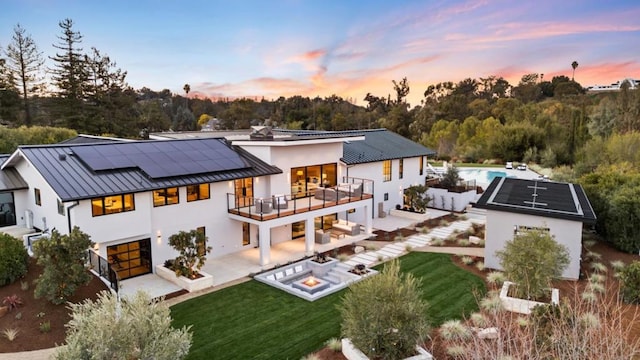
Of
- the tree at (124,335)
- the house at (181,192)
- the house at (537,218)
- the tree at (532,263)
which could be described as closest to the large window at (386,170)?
the house at (181,192)

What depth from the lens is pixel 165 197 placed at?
15.9 m

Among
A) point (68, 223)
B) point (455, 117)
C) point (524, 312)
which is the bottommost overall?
point (524, 312)

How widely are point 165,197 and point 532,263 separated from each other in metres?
12.7

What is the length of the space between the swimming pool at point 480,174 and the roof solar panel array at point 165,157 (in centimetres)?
2341

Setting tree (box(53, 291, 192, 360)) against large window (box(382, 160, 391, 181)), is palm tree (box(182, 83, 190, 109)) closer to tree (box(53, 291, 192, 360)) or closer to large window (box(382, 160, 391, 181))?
large window (box(382, 160, 391, 181))

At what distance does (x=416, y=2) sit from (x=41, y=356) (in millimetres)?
30668

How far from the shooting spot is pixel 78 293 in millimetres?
12398

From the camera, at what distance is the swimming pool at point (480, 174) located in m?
36.2

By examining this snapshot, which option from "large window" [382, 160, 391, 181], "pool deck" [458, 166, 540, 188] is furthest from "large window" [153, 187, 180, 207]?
"pool deck" [458, 166, 540, 188]

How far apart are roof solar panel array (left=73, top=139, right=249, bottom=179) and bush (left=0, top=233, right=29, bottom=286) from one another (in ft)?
11.0

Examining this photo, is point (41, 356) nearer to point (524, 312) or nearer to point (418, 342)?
point (418, 342)

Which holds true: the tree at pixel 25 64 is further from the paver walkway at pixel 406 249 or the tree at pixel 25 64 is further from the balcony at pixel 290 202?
the paver walkway at pixel 406 249

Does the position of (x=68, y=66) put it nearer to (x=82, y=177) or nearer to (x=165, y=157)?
(x=165, y=157)

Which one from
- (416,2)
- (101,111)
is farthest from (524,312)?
(101,111)
